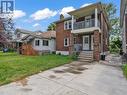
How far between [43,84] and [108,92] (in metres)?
3.18

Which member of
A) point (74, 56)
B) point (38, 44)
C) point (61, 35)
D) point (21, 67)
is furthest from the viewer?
point (38, 44)

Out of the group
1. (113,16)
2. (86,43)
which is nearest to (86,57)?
(86,43)

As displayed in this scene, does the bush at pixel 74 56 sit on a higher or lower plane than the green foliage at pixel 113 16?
lower

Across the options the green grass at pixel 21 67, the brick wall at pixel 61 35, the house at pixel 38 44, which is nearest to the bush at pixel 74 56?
the green grass at pixel 21 67

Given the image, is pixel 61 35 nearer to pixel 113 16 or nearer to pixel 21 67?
pixel 21 67

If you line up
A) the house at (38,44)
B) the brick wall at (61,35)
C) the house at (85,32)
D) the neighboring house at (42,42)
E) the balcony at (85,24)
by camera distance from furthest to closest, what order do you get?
the neighboring house at (42,42) → the house at (38,44) → the brick wall at (61,35) → the balcony at (85,24) → the house at (85,32)

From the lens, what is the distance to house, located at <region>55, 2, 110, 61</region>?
17.8 metres

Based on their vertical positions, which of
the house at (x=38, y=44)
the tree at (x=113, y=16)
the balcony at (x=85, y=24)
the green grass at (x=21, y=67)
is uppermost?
the tree at (x=113, y=16)

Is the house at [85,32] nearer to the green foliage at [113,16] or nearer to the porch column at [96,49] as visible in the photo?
the porch column at [96,49]

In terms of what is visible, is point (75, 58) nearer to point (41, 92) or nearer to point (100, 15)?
point (100, 15)

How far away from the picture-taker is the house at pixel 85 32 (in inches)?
699

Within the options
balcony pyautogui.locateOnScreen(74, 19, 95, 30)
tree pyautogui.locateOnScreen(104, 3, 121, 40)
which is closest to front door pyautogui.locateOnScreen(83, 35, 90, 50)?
balcony pyautogui.locateOnScreen(74, 19, 95, 30)

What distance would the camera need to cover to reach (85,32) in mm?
19688

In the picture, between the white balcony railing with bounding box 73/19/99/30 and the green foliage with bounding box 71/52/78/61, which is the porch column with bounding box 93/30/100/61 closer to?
the white balcony railing with bounding box 73/19/99/30
